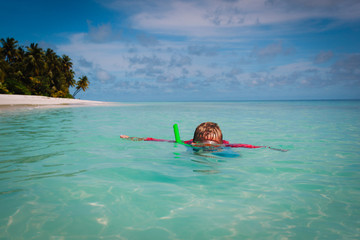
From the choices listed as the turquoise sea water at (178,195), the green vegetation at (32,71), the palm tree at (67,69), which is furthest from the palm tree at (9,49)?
the turquoise sea water at (178,195)

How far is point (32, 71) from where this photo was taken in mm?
52469

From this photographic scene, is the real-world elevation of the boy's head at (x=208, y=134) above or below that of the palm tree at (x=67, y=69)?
below

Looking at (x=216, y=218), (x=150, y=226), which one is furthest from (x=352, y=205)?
(x=150, y=226)

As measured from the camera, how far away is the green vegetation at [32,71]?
47.2m

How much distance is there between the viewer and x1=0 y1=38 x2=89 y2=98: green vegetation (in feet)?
155

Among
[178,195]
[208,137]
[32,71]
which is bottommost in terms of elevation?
[178,195]

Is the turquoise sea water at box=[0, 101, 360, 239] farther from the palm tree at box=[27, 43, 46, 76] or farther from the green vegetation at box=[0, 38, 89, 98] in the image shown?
the palm tree at box=[27, 43, 46, 76]

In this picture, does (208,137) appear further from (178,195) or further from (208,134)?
(178,195)

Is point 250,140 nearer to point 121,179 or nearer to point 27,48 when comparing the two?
point 121,179

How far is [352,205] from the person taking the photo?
337cm

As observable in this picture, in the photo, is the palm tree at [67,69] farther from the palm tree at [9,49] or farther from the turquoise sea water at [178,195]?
the turquoise sea water at [178,195]

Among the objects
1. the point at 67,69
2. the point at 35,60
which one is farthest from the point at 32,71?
the point at 67,69

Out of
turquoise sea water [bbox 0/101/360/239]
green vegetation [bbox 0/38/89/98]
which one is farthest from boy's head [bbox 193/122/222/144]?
green vegetation [bbox 0/38/89/98]

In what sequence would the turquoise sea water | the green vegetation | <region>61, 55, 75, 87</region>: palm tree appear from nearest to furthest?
the turquoise sea water → the green vegetation → <region>61, 55, 75, 87</region>: palm tree
